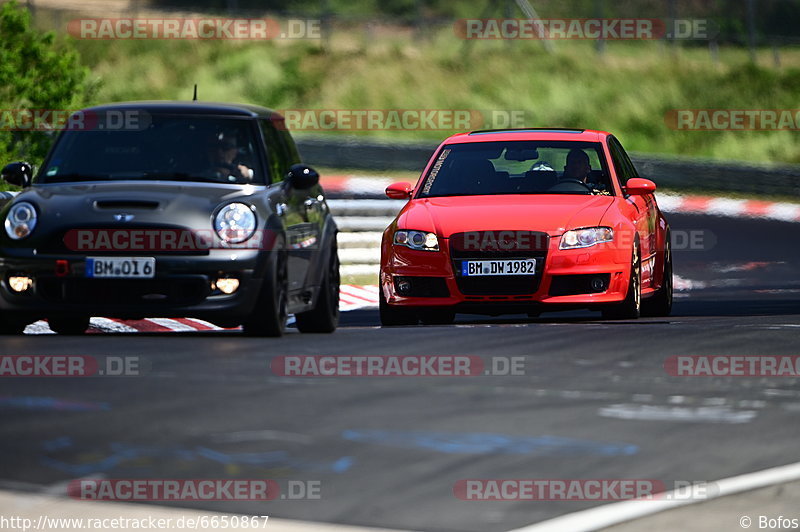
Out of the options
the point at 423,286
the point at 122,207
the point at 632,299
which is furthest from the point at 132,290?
the point at 632,299

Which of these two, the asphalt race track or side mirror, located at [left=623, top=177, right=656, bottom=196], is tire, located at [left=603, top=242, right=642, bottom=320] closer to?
side mirror, located at [left=623, top=177, right=656, bottom=196]

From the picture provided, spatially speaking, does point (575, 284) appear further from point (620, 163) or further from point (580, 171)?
point (620, 163)

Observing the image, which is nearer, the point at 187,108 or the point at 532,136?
the point at 187,108

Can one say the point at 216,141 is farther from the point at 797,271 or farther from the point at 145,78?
the point at 145,78

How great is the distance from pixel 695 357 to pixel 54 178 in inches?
168

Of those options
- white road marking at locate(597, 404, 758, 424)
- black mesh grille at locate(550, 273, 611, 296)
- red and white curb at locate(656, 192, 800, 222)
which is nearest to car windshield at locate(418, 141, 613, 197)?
black mesh grille at locate(550, 273, 611, 296)

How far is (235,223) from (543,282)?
2.64 m

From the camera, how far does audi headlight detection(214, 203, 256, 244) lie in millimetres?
10117

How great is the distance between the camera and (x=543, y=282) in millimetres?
11828

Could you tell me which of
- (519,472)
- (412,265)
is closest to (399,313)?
(412,265)

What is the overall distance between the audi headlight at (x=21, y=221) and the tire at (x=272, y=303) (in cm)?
142

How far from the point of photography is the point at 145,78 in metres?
38.2

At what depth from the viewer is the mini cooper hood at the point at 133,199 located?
33.2 feet

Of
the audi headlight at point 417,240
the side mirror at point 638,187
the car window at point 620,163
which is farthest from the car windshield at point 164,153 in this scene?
the car window at point 620,163
